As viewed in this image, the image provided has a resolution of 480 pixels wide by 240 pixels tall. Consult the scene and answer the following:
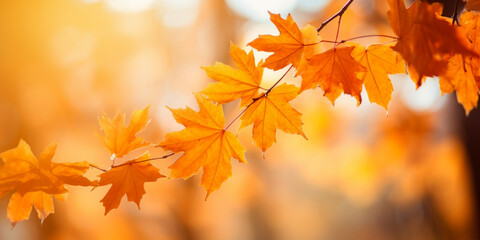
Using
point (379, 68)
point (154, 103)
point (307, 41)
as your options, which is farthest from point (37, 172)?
point (154, 103)

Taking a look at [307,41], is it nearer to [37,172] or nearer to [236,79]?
[236,79]

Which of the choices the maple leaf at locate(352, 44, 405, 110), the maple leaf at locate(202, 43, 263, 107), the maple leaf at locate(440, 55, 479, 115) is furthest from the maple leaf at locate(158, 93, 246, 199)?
the maple leaf at locate(440, 55, 479, 115)

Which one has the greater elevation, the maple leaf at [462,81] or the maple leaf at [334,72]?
the maple leaf at [334,72]

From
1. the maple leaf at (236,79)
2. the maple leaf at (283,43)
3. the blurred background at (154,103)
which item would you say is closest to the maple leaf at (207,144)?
the maple leaf at (236,79)

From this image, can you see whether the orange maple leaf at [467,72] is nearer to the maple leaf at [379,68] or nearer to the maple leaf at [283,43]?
the maple leaf at [379,68]

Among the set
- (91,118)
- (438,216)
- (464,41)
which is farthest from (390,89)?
(438,216)

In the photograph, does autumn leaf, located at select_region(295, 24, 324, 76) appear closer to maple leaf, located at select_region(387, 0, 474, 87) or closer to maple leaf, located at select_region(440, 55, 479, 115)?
maple leaf, located at select_region(387, 0, 474, 87)

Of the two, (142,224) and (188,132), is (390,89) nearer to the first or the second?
(188,132)
